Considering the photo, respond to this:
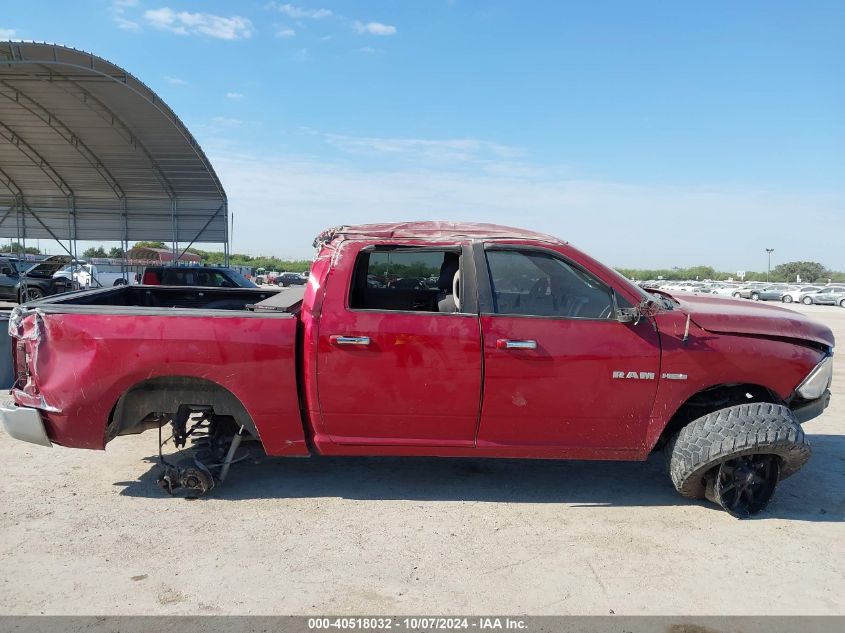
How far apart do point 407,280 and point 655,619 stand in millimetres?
3205

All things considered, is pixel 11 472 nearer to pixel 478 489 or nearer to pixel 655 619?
pixel 478 489

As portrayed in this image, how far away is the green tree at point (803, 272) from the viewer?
3553 inches

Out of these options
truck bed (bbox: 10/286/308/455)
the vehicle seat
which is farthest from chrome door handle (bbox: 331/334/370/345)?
the vehicle seat

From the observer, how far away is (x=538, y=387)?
3.96 meters

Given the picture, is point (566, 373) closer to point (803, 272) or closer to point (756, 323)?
point (756, 323)

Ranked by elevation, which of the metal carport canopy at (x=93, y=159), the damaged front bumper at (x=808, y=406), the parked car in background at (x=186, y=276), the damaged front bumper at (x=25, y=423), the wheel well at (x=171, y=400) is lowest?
the damaged front bumper at (x=25, y=423)

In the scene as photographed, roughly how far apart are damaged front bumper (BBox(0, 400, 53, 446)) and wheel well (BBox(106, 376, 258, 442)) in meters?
0.41

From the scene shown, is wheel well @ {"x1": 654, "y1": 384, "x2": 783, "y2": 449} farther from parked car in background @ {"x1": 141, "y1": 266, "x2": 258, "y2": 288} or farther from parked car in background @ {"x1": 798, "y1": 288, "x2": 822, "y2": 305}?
parked car in background @ {"x1": 798, "y1": 288, "x2": 822, "y2": 305}

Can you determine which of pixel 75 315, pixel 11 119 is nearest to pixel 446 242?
pixel 75 315

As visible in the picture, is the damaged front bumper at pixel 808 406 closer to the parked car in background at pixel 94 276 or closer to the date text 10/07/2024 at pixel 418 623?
the date text 10/07/2024 at pixel 418 623

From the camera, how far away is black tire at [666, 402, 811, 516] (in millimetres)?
3893

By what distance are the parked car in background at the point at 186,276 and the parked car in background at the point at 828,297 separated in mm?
42948

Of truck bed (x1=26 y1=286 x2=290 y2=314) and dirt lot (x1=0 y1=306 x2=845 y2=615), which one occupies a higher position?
truck bed (x1=26 y1=286 x2=290 y2=314)

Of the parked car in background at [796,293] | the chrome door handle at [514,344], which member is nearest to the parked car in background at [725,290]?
the parked car in background at [796,293]
